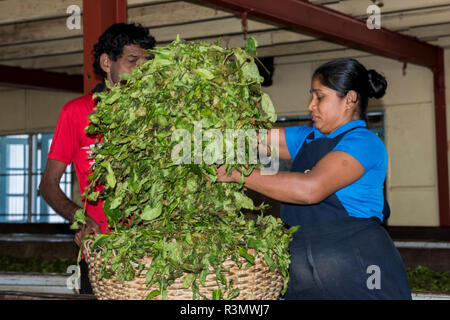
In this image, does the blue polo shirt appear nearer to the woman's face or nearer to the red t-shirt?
the woman's face

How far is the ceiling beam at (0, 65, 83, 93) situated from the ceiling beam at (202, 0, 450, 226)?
188 inches

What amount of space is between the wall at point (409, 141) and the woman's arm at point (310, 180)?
7484 millimetres

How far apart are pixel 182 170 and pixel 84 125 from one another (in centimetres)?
90

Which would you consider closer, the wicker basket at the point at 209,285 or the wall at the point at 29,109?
the wicker basket at the point at 209,285

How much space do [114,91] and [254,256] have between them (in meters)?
0.56

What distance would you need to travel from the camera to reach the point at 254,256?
142 cm

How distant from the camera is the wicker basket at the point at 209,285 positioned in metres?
1.40

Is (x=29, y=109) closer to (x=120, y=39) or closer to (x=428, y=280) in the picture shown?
(x=428, y=280)

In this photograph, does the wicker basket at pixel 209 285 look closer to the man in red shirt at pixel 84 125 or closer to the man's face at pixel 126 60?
the man in red shirt at pixel 84 125

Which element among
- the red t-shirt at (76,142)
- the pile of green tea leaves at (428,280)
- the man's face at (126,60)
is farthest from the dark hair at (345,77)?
the pile of green tea leaves at (428,280)

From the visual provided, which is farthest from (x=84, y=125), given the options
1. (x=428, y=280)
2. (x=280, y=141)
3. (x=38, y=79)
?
(x=38, y=79)

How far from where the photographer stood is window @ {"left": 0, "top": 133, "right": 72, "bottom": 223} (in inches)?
442
